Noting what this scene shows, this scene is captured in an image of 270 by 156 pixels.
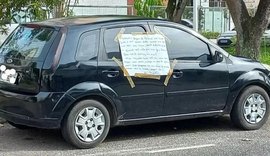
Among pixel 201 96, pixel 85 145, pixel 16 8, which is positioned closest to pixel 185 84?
pixel 201 96

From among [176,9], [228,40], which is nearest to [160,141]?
[176,9]

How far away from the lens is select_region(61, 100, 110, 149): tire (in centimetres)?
625

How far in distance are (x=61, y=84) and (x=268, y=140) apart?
2873mm

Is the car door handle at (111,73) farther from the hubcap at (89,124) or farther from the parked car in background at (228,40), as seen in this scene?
the parked car in background at (228,40)

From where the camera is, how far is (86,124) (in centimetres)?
636

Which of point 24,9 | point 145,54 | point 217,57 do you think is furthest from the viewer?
point 24,9

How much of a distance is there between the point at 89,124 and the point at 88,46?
3.18 feet

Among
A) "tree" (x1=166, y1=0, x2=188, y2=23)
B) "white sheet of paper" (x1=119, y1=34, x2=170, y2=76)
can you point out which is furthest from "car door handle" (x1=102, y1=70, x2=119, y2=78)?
"tree" (x1=166, y1=0, x2=188, y2=23)

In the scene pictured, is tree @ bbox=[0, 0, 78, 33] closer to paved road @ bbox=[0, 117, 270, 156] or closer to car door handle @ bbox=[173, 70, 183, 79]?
paved road @ bbox=[0, 117, 270, 156]

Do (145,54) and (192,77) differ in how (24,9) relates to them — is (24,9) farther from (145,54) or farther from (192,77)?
(192,77)

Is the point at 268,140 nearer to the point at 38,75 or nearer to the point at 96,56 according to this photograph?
the point at 96,56

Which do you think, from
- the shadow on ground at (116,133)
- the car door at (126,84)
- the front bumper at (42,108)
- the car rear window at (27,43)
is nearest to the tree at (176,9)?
the shadow on ground at (116,133)

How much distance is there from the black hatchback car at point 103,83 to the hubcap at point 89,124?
12 millimetres

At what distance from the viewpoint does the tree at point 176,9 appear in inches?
516
